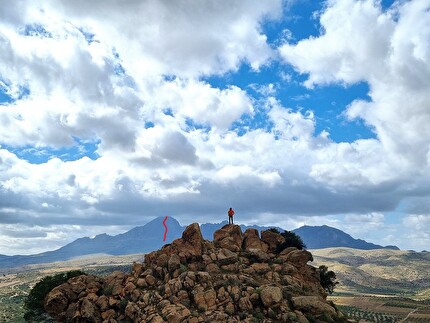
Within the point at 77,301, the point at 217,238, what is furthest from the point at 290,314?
the point at 77,301

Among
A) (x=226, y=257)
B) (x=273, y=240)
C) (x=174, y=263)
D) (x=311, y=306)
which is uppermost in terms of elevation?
(x=273, y=240)

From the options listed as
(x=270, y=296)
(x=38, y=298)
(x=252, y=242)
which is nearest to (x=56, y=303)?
(x=38, y=298)

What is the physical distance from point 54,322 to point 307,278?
50064 mm

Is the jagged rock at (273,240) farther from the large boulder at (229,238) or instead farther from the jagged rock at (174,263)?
the jagged rock at (174,263)

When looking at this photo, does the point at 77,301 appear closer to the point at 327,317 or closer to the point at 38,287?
the point at 38,287

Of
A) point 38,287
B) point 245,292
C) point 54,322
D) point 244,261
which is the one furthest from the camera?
point 38,287

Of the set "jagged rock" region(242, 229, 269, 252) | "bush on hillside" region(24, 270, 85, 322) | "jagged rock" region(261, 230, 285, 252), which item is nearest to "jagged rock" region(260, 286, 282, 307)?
"jagged rock" region(242, 229, 269, 252)

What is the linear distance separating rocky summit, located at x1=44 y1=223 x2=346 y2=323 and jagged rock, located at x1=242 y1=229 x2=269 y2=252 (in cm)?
41

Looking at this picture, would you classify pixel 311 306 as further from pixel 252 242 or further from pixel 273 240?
pixel 273 240

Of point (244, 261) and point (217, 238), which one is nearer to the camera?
point (244, 261)

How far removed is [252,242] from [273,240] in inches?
248

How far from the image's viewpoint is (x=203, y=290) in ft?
209

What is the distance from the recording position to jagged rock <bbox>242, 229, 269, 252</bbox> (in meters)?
85.2

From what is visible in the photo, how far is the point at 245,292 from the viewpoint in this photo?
63.3 metres
